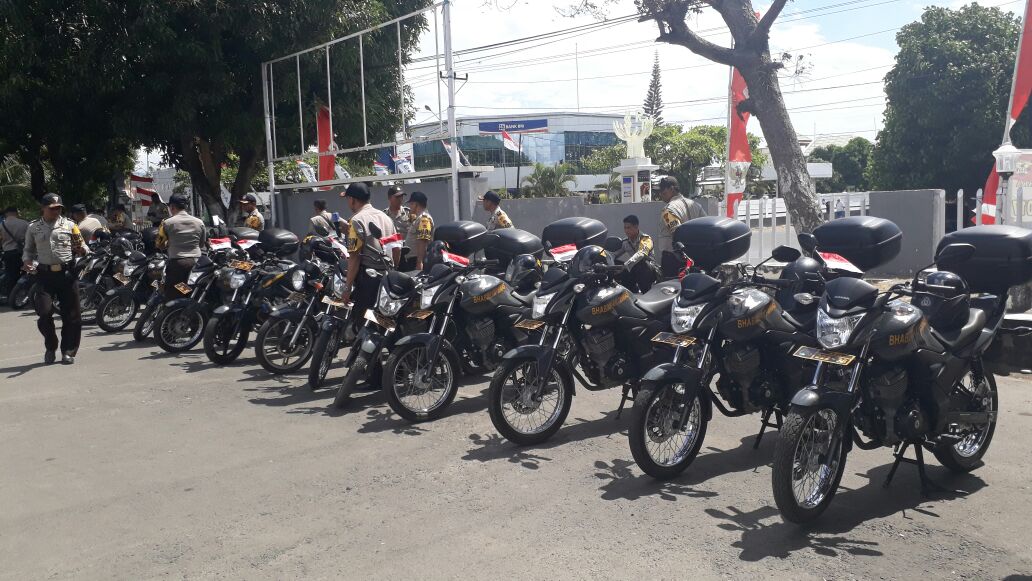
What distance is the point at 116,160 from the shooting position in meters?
24.1

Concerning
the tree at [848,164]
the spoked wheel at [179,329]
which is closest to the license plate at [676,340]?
the spoked wheel at [179,329]

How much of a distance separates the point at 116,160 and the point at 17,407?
1851cm

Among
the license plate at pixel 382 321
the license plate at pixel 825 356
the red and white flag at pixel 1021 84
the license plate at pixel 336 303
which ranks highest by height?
the red and white flag at pixel 1021 84

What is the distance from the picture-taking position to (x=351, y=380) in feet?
22.4

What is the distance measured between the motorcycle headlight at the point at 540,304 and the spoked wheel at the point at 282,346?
119 inches

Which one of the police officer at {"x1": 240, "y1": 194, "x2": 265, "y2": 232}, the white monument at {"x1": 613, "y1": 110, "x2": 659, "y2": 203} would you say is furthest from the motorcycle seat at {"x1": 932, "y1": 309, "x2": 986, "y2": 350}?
the white monument at {"x1": 613, "y1": 110, "x2": 659, "y2": 203}

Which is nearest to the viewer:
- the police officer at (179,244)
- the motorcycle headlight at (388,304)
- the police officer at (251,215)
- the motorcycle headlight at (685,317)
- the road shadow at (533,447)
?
the motorcycle headlight at (685,317)

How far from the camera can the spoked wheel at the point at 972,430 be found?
4961mm

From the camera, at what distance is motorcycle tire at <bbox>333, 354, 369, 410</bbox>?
6.78m

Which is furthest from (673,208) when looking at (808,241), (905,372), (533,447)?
(905,372)

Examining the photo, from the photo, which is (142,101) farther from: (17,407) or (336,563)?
(336,563)

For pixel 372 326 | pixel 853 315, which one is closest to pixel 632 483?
pixel 853 315

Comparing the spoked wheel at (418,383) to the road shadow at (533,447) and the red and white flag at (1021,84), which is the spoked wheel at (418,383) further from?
the red and white flag at (1021,84)

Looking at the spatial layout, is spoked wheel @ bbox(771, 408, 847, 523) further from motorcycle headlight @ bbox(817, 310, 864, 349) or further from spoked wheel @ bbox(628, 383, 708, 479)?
spoked wheel @ bbox(628, 383, 708, 479)
